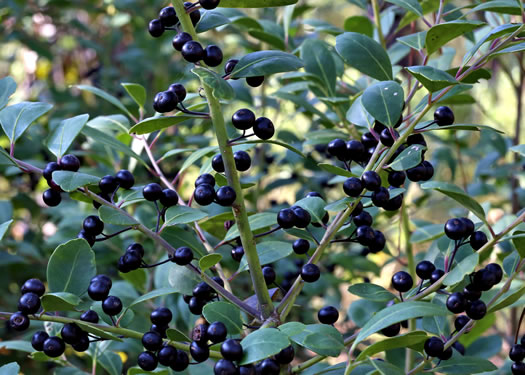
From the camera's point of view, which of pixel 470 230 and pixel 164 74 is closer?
pixel 470 230

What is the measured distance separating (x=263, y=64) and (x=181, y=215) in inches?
9.8

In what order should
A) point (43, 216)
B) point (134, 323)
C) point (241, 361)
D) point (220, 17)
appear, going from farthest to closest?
1. point (43, 216)
2. point (134, 323)
3. point (220, 17)
4. point (241, 361)

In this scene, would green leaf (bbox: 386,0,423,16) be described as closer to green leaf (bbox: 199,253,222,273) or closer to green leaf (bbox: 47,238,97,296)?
green leaf (bbox: 199,253,222,273)

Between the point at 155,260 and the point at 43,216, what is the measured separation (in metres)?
0.90

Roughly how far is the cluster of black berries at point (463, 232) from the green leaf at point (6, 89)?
69 cm

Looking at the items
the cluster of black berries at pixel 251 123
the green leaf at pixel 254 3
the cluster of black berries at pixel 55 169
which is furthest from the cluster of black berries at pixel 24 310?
the green leaf at pixel 254 3

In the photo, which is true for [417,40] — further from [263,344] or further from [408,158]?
[263,344]

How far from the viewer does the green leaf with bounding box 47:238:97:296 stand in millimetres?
928

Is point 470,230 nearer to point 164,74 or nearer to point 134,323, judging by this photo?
point 134,323

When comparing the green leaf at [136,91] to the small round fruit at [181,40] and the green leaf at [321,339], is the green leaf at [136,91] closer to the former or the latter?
the small round fruit at [181,40]

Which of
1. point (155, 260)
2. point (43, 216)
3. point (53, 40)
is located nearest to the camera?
point (155, 260)

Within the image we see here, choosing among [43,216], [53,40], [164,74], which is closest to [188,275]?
[43,216]

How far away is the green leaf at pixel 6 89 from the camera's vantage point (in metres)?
0.97

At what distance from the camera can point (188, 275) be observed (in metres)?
0.96
